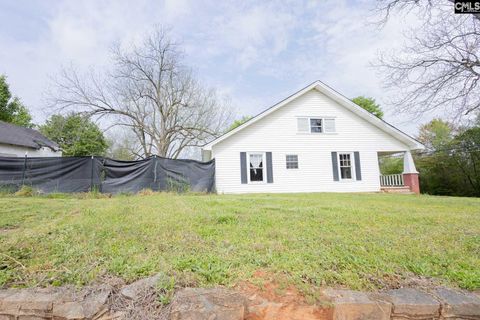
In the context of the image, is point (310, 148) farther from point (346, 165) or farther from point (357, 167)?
point (357, 167)

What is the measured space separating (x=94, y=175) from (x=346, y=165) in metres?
10.9

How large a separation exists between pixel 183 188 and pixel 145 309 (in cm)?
760

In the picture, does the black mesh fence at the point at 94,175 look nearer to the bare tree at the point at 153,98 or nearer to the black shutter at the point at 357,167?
the black shutter at the point at 357,167

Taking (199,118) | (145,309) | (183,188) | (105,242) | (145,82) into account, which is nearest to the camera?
(145,309)

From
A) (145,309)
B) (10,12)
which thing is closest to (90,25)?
(10,12)

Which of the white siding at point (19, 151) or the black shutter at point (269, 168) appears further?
the white siding at point (19, 151)

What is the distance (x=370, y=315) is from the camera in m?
1.34

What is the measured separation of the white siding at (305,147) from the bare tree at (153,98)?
731 cm

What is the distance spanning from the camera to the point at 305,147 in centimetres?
1100

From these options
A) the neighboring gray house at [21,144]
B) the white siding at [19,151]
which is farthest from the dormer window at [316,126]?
the white siding at [19,151]

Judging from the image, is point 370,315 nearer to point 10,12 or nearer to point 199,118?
point 10,12

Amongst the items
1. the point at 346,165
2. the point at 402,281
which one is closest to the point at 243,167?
the point at 346,165

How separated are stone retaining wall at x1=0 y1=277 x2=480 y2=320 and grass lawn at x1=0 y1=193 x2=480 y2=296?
15 cm

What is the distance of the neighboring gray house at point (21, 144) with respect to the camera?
12.3 metres
